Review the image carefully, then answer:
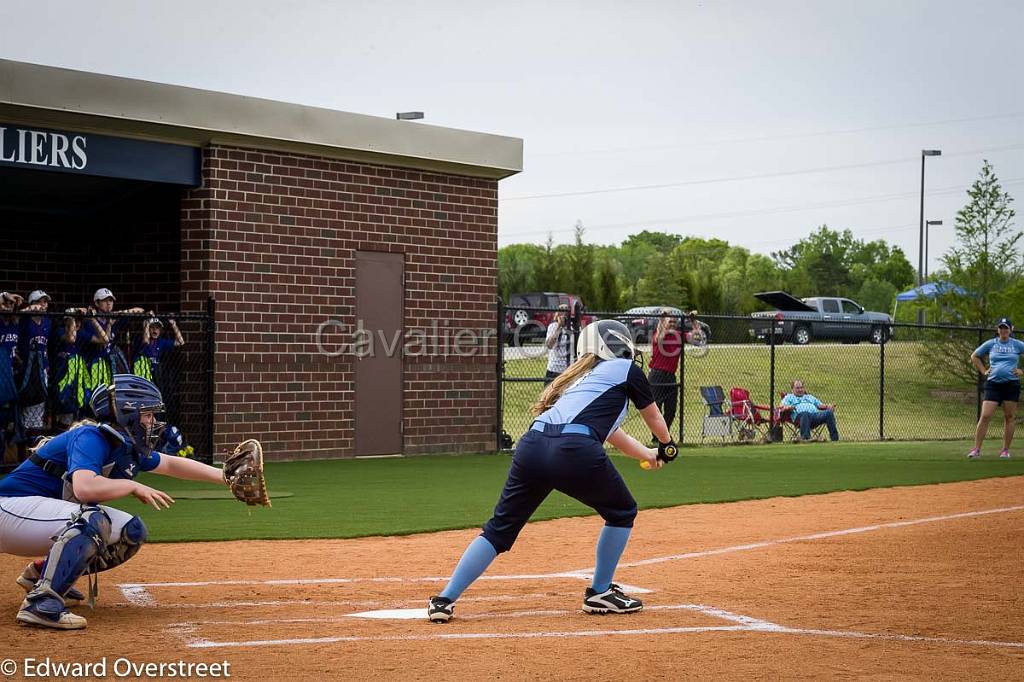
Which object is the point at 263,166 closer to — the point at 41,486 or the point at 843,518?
the point at 843,518

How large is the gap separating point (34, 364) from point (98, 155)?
2889 millimetres

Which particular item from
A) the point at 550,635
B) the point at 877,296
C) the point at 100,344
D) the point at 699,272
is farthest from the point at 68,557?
the point at 877,296

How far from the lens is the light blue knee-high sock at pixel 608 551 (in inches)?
281

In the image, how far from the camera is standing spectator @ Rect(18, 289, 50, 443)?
15.8 metres

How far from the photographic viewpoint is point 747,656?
6113 millimetres

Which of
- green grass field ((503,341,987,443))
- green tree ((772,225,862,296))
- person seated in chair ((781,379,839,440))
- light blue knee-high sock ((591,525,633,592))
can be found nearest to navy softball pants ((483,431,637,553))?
light blue knee-high sock ((591,525,633,592))

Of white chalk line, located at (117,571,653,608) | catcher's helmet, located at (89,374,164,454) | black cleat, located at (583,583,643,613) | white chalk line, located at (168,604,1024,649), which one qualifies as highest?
catcher's helmet, located at (89,374,164,454)

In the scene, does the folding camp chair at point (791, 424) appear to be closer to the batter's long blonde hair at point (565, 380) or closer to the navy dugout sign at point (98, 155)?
the navy dugout sign at point (98, 155)

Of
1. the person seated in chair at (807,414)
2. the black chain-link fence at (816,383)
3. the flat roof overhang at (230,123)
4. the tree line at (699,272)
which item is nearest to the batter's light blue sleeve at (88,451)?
the flat roof overhang at (230,123)

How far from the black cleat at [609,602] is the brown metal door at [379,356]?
12173 mm

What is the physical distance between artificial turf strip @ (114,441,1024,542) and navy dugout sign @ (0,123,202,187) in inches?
165

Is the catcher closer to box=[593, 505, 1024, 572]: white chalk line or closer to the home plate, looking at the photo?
the home plate

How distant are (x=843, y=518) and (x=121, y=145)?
10.6 metres

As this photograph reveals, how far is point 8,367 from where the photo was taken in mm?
15586
